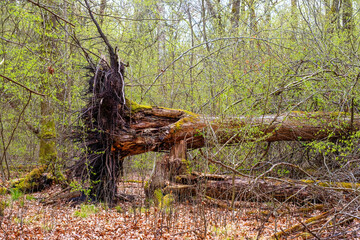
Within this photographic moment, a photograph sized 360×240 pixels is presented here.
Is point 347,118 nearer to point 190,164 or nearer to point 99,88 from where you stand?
point 190,164

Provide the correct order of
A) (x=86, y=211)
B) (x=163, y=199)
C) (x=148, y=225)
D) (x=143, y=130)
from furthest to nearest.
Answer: (x=143, y=130) < (x=163, y=199) < (x=86, y=211) < (x=148, y=225)

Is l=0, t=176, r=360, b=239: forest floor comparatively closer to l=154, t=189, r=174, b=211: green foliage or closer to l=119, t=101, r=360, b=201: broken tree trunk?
l=154, t=189, r=174, b=211: green foliage

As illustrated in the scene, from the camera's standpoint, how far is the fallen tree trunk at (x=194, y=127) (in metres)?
5.83

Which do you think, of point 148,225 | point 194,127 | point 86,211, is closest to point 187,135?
point 194,127

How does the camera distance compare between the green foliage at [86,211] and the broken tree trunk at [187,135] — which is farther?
the broken tree trunk at [187,135]

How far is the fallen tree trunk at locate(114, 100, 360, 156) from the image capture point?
5828 millimetres

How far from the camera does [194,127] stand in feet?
20.1

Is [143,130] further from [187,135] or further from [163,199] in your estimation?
[163,199]

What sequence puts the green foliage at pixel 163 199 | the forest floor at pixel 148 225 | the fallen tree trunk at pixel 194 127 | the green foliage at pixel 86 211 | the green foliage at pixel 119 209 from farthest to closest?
the fallen tree trunk at pixel 194 127 < the green foliage at pixel 119 209 < the green foliage at pixel 163 199 < the green foliage at pixel 86 211 < the forest floor at pixel 148 225

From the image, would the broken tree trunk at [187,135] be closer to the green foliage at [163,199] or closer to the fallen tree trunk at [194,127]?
the fallen tree trunk at [194,127]

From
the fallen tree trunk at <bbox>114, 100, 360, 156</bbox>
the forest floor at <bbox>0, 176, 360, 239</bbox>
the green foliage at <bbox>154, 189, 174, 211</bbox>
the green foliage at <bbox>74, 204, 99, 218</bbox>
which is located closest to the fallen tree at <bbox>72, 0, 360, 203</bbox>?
the fallen tree trunk at <bbox>114, 100, 360, 156</bbox>

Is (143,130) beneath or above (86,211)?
above

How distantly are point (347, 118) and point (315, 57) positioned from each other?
53.1 inches

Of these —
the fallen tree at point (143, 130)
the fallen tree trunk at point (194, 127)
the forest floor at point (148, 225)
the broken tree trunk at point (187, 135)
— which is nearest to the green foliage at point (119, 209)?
the forest floor at point (148, 225)
